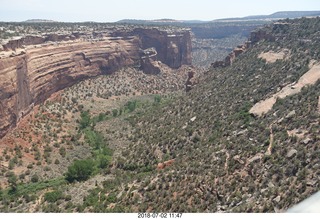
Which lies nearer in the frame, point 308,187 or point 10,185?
point 308,187

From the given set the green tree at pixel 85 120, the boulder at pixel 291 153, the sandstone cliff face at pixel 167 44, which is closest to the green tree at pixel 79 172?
the green tree at pixel 85 120

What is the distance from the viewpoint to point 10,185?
3734 centimetres

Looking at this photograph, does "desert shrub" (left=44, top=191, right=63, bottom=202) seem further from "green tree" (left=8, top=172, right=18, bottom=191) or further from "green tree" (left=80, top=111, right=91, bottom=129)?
"green tree" (left=80, top=111, right=91, bottom=129)

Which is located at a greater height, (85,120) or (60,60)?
(60,60)

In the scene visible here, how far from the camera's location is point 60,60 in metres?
72.0

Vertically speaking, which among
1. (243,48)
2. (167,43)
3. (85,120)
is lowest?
(85,120)

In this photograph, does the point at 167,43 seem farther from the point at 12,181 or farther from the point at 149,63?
the point at 12,181

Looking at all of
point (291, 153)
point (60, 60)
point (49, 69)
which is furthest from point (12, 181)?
point (60, 60)

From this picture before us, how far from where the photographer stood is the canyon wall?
49.1m

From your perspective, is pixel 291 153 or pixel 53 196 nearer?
pixel 291 153

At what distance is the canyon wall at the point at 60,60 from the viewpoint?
49125 mm

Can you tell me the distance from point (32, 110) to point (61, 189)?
2572cm

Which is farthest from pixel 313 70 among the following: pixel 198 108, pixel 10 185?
pixel 10 185

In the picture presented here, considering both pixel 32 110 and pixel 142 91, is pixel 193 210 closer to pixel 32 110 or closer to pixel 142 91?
pixel 32 110
